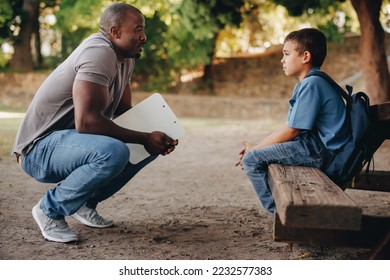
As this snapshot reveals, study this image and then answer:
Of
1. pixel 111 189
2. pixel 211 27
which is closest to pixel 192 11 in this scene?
pixel 211 27

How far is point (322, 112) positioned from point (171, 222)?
152 centimetres

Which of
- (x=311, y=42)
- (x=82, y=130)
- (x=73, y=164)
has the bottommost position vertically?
(x=73, y=164)

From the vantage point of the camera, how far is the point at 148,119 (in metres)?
3.66

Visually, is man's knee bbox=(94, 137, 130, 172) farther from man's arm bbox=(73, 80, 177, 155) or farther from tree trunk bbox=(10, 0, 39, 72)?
tree trunk bbox=(10, 0, 39, 72)

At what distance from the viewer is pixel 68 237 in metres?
3.37

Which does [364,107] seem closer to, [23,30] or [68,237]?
[68,237]

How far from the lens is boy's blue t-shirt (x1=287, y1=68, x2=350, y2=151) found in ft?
9.97

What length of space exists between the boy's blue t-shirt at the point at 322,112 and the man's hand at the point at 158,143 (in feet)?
2.69

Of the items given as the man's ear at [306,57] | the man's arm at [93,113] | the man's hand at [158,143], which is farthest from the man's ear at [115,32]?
the man's ear at [306,57]

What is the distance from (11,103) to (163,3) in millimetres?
8417

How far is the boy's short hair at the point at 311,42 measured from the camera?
327 cm

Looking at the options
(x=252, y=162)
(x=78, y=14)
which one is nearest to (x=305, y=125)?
(x=252, y=162)

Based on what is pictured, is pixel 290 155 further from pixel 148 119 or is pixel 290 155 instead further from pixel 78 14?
pixel 78 14

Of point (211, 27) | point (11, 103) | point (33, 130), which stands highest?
point (211, 27)
